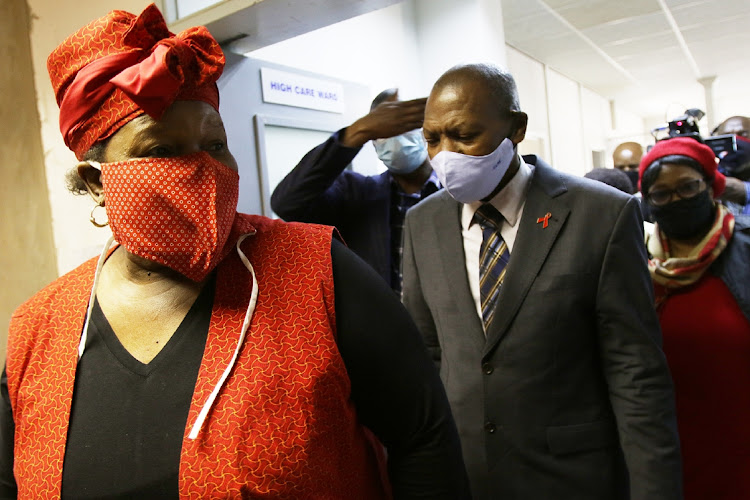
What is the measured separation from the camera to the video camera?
2.48 m

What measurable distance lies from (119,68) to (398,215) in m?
1.39

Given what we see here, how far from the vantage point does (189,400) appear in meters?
0.89

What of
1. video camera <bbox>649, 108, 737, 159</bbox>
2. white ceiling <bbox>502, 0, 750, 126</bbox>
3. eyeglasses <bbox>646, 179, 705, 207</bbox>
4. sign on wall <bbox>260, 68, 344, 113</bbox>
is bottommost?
eyeglasses <bbox>646, 179, 705, 207</bbox>

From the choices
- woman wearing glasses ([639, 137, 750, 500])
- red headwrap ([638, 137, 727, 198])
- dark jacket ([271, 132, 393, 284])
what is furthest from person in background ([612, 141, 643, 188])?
dark jacket ([271, 132, 393, 284])

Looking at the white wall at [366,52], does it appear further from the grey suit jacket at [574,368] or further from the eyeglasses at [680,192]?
the grey suit jacket at [574,368]

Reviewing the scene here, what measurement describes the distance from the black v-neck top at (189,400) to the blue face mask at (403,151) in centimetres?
119

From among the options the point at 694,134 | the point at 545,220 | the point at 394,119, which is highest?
the point at 394,119

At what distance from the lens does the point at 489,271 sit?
1493 millimetres

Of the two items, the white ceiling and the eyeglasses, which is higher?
the white ceiling

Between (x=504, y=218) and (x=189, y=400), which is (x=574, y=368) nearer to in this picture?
(x=504, y=218)

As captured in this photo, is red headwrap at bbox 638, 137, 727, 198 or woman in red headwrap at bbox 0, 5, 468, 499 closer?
woman in red headwrap at bbox 0, 5, 468, 499

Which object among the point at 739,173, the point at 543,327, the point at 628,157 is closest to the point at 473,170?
the point at 543,327

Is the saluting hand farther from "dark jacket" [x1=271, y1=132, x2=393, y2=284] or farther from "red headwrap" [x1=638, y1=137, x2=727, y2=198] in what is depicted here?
"red headwrap" [x1=638, y1=137, x2=727, y2=198]

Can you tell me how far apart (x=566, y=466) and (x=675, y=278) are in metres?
0.90
